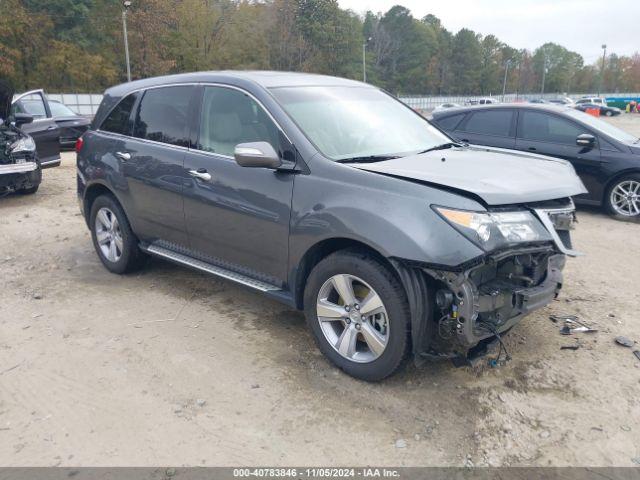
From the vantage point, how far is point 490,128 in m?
8.67

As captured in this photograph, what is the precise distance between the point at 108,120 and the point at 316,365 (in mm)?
3383

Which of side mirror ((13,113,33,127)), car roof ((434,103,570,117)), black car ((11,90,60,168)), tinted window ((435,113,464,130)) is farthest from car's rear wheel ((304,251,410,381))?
black car ((11,90,60,168))

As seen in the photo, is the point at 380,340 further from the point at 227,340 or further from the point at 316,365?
the point at 227,340

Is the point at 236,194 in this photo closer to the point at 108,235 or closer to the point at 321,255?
the point at 321,255

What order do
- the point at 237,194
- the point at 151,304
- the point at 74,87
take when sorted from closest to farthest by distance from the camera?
the point at 237,194 < the point at 151,304 < the point at 74,87

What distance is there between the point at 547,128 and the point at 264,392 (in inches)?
263

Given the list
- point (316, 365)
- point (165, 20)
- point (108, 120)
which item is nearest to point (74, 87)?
point (165, 20)

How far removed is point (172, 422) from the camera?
121 inches

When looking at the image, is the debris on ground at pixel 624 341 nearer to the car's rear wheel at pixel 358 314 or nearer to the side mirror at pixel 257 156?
the car's rear wheel at pixel 358 314

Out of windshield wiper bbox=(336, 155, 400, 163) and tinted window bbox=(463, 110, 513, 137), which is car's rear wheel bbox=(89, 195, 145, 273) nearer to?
windshield wiper bbox=(336, 155, 400, 163)

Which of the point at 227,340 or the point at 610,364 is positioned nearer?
the point at 610,364

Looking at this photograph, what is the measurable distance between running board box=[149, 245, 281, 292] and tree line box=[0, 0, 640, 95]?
42288 millimetres

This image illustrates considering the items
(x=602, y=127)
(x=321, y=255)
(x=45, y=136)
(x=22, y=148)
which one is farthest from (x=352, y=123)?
(x=45, y=136)

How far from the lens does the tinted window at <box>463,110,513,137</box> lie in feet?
27.9
